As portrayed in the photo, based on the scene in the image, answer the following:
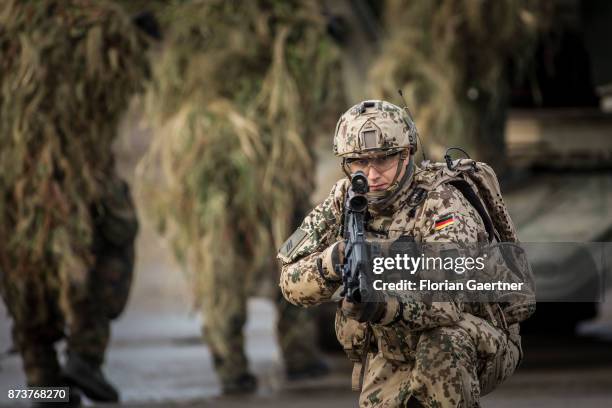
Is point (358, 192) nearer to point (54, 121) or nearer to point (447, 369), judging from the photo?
point (447, 369)

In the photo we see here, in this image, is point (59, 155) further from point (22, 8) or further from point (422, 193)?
point (422, 193)

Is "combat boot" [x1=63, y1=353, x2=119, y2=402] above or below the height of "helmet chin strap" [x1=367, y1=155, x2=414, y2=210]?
below

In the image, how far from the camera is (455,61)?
1248cm

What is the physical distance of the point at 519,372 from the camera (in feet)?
37.5

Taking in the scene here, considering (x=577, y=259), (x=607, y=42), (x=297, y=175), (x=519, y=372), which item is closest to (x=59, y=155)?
(x=297, y=175)

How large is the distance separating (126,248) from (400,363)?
15.4 ft

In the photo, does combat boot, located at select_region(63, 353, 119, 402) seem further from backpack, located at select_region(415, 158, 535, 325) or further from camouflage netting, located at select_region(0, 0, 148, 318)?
backpack, located at select_region(415, 158, 535, 325)

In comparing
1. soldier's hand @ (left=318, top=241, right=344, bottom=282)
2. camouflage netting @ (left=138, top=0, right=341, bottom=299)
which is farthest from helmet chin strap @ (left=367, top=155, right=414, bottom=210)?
camouflage netting @ (left=138, top=0, right=341, bottom=299)

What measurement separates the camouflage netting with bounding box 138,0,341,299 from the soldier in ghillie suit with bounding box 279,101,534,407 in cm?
495

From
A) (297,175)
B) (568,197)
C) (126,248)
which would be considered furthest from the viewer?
(568,197)

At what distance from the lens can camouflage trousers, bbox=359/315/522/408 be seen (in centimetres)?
487

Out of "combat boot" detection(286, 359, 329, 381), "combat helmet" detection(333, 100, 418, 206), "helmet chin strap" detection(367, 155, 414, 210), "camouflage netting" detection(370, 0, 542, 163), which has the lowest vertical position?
"combat boot" detection(286, 359, 329, 381)

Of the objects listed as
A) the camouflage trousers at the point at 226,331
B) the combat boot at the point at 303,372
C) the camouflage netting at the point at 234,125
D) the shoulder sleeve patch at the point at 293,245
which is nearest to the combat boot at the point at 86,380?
the camouflage trousers at the point at 226,331

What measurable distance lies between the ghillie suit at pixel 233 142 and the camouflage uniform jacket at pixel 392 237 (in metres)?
4.93
